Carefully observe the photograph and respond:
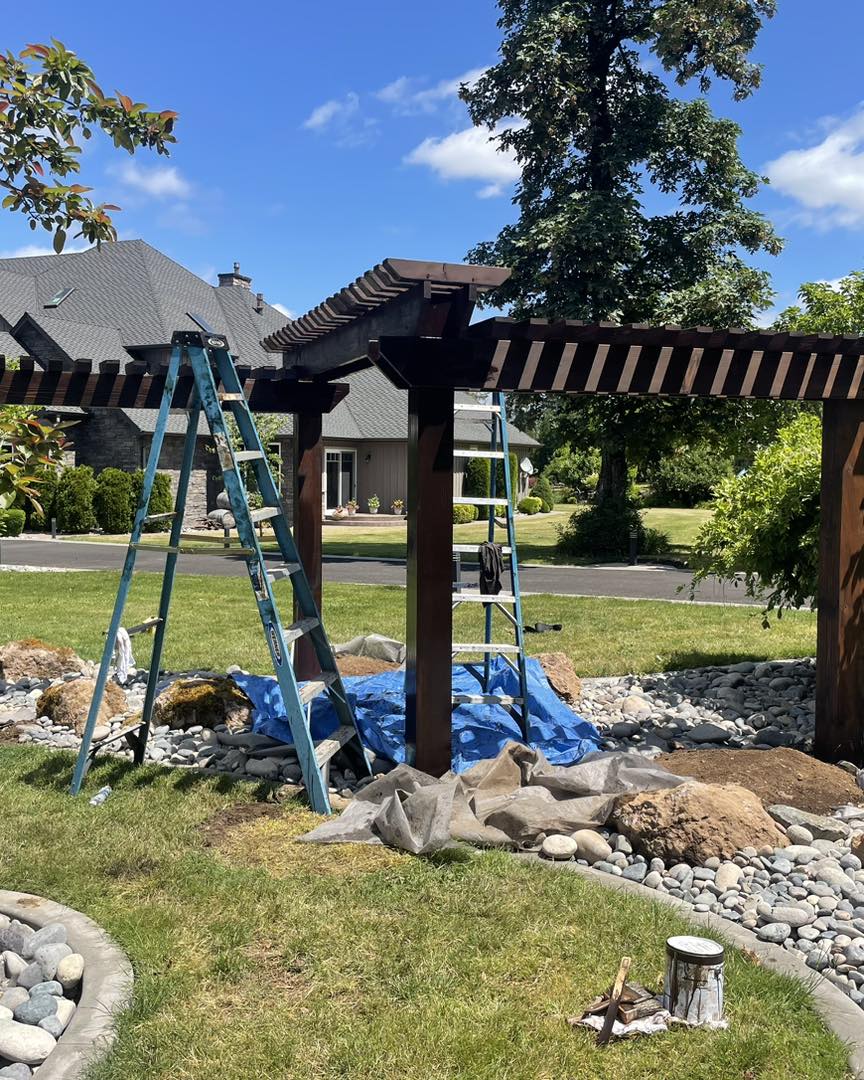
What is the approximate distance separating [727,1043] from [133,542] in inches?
158

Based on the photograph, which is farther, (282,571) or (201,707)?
(201,707)

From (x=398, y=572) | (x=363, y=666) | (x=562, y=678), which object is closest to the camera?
(x=562, y=678)

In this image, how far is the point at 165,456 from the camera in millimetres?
31094

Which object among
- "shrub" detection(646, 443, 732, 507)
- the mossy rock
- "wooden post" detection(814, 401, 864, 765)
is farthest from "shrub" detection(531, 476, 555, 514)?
"wooden post" detection(814, 401, 864, 765)

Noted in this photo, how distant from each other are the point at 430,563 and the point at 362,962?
8.50ft

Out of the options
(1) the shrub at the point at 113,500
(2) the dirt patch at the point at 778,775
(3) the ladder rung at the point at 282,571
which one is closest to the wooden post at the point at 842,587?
(2) the dirt patch at the point at 778,775

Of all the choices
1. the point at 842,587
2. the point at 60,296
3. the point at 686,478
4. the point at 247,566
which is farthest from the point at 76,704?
the point at 686,478

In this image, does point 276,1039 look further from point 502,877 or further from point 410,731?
point 410,731

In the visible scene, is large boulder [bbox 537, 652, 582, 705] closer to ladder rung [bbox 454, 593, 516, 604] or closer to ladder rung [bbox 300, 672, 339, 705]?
ladder rung [bbox 454, 593, 516, 604]

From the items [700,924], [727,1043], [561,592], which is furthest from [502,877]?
Answer: [561,592]

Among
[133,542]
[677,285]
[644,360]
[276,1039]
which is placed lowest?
[276,1039]

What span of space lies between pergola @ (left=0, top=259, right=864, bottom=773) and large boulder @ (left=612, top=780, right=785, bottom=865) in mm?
1395

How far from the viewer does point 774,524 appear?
27.6 ft

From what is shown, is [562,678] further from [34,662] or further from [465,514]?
[465,514]
